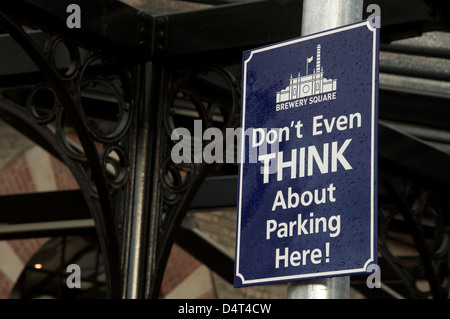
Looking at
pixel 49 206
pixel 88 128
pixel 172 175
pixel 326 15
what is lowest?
pixel 326 15

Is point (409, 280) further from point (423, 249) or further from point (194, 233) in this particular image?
point (194, 233)

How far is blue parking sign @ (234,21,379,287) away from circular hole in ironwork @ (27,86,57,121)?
123 inches

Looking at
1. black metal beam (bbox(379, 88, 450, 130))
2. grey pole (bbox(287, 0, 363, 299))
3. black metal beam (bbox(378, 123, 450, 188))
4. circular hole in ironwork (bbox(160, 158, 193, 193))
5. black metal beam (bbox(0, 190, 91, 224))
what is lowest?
grey pole (bbox(287, 0, 363, 299))

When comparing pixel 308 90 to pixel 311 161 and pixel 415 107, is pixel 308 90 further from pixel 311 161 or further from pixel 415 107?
pixel 415 107

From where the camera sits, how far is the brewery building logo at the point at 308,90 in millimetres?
2451

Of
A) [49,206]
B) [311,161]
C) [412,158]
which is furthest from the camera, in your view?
[49,206]

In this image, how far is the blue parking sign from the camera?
2.29 m

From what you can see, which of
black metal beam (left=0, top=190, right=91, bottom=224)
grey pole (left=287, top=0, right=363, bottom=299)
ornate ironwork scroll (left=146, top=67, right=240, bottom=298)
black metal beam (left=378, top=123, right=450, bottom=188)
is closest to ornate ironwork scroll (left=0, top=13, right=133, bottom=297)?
ornate ironwork scroll (left=146, top=67, right=240, bottom=298)

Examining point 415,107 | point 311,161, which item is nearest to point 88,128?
point 415,107

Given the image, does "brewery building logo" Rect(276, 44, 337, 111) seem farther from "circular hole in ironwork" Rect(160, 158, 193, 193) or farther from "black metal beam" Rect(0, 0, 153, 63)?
"circular hole in ironwork" Rect(160, 158, 193, 193)

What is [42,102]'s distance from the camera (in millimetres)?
7730

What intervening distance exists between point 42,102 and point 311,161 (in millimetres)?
5601
